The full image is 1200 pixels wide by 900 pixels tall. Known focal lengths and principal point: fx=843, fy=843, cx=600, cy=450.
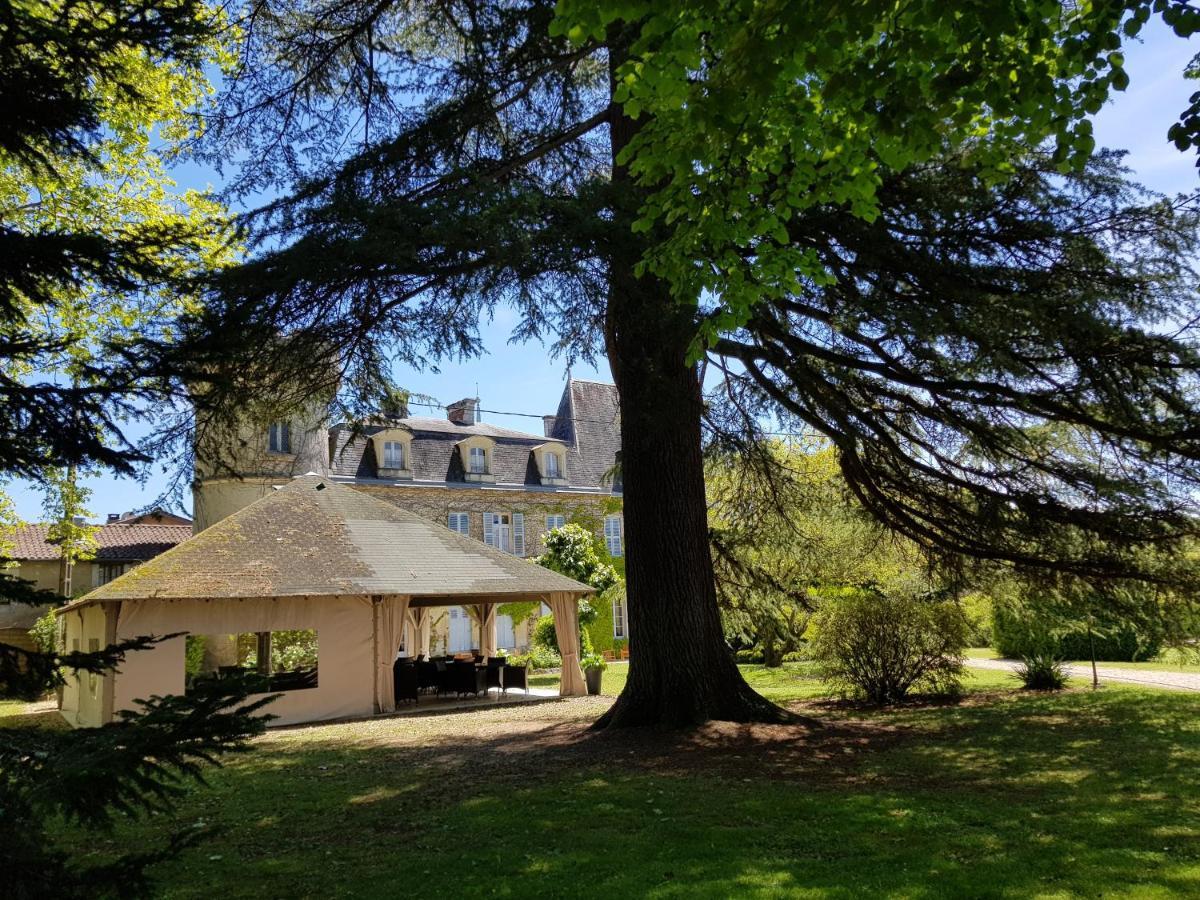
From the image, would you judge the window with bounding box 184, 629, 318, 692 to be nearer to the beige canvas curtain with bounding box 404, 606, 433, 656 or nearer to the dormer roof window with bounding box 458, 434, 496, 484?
the beige canvas curtain with bounding box 404, 606, 433, 656

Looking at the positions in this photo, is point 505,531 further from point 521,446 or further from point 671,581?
point 671,581

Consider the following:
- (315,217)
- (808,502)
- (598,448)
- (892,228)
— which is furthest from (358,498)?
(598,448)

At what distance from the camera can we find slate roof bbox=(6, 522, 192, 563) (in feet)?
109

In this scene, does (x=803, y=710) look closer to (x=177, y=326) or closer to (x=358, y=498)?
(x=177, y=326)

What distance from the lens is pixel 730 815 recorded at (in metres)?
6.02

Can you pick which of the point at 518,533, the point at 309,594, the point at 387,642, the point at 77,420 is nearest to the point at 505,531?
the point at 518,533

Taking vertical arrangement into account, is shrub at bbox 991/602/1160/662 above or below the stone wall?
below

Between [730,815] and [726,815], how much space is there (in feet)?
0.09

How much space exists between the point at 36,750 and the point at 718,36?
4.50 metres

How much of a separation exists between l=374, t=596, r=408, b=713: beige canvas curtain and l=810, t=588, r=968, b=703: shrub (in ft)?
26.8

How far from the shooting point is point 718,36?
458cm

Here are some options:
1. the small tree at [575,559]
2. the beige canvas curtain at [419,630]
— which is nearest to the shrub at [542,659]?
the small tree at [575,559]

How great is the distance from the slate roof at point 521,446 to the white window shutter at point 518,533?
5.19ft

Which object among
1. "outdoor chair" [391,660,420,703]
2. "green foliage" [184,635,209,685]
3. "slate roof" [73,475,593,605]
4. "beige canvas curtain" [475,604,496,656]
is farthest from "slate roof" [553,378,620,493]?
"outdoor chair" [391,660,420,703]
